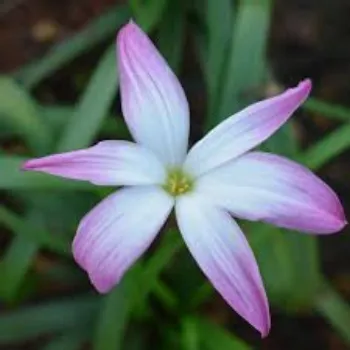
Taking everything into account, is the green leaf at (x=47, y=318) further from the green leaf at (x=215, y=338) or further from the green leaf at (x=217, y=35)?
the green leaf at (x=217, y=35)

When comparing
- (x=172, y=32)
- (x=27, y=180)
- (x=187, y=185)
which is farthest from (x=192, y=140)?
(x=187, y=185)

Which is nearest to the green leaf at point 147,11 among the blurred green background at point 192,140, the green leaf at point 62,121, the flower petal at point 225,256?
the blurred green background at point 192,140

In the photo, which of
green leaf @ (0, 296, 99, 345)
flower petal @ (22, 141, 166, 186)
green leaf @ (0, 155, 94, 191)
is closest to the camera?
flower petal @ (22, 141, 166, 186)

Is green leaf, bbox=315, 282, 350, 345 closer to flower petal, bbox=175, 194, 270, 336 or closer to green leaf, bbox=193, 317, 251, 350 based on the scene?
green leaf, bbox=193, 317, 251, 350

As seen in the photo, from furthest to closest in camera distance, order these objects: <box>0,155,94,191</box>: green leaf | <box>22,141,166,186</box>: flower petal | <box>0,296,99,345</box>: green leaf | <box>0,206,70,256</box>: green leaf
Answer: <box>0,296,99,345</box>: green leaf
<box>0,206,70,256</box>: green leaf
<box>0,155,94,191</box>: green leaf
<box>22,141,166,186</box>: flower petal

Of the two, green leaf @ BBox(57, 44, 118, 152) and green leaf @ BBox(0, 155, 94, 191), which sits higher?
green leaf @ BBox(0, 155, 94, 191)

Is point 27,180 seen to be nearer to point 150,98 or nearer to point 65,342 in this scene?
point 150,98

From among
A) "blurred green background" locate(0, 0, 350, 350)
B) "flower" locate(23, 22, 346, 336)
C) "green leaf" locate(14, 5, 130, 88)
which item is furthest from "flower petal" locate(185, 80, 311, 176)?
"green leaf" locate(14, 5, 130, 88)
